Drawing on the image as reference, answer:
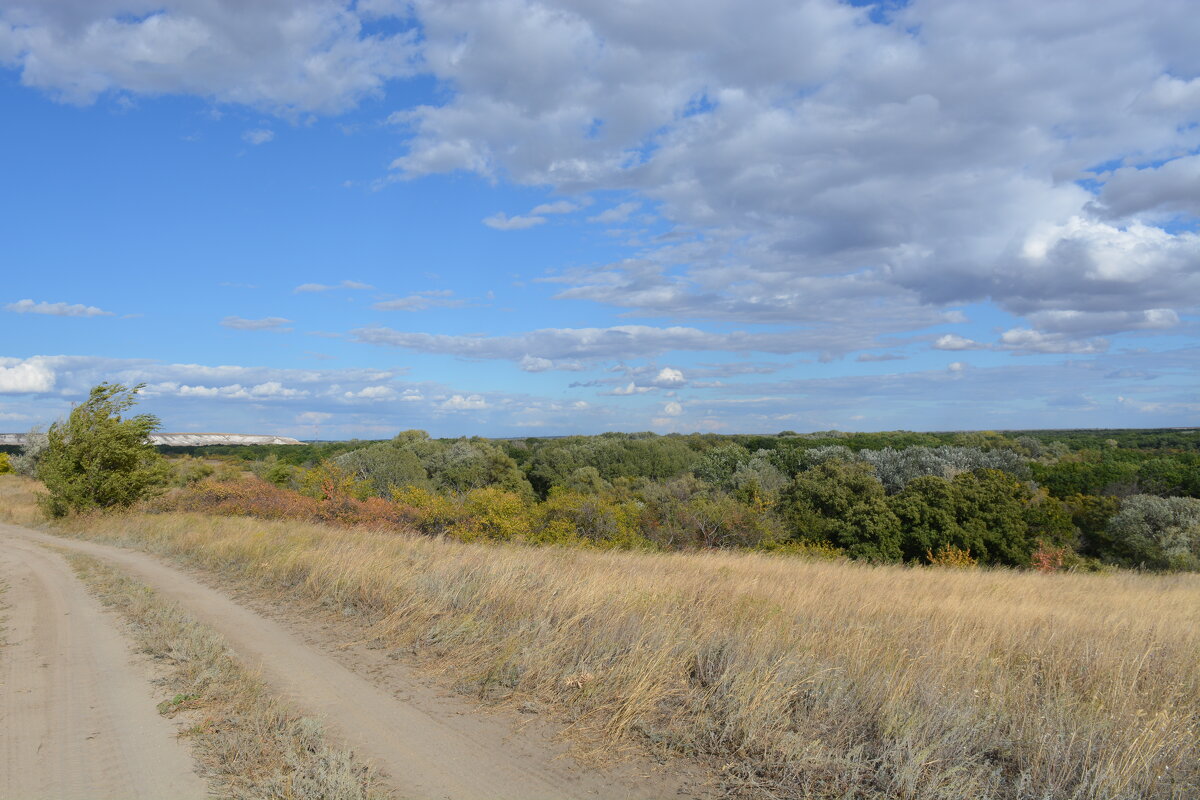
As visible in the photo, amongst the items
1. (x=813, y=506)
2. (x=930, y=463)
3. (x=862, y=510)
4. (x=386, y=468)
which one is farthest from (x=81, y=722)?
(x=930, y=463)

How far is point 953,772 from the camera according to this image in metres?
4.44

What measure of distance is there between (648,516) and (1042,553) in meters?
19.2

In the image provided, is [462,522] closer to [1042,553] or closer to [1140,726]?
[1140,726]

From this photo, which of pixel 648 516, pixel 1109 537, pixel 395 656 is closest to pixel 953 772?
pixel 395 656

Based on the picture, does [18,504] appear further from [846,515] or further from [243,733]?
[846,515]

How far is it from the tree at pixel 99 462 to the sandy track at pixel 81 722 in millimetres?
22113

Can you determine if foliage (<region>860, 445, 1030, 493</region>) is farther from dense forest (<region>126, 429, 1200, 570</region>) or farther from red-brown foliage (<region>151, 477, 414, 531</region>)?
red-brown foliage (<region>151, 477, 414, 531</region>)

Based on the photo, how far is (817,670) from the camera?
5.88 meters

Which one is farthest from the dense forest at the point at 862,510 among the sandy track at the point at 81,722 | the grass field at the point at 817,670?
the sandy track at the point at 81,722

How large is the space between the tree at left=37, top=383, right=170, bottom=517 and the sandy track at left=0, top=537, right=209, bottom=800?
2211cm

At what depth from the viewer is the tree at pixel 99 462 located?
2827cm

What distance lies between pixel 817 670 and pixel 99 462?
32.0 meters

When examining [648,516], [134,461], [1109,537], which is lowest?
[1109,537]

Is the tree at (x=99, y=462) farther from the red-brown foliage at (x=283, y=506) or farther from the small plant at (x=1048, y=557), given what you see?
the small plant at (x=1048, y=557)
